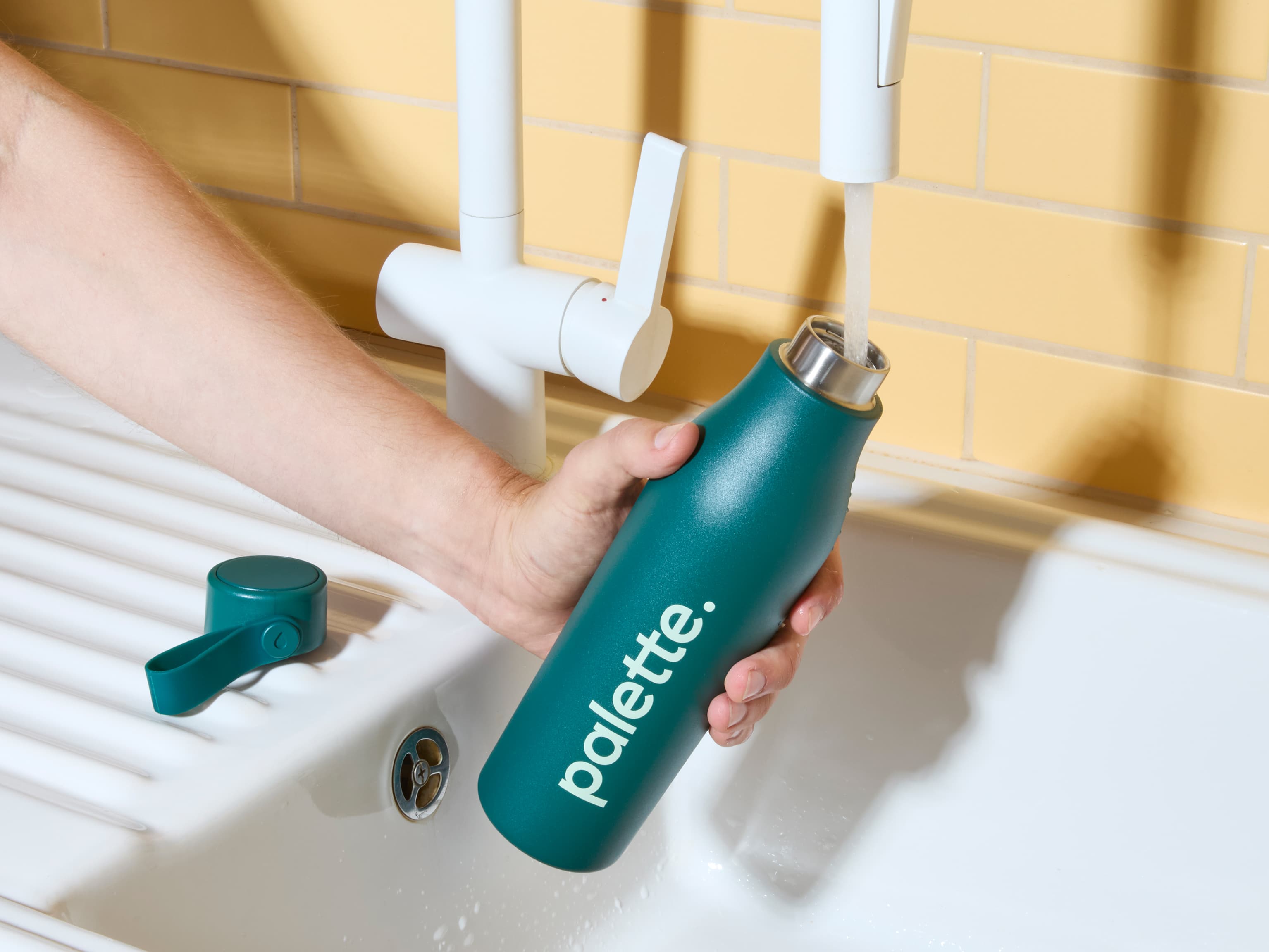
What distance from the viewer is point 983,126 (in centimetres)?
67

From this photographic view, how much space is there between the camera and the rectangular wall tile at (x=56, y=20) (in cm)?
93

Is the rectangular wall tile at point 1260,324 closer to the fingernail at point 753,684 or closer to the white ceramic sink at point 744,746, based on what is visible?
the white ceramic sink at point 744,746

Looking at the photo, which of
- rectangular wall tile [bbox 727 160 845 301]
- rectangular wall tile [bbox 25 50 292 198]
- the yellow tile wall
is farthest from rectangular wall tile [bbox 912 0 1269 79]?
rectangular wall tile [bbox 25 50 292 198]

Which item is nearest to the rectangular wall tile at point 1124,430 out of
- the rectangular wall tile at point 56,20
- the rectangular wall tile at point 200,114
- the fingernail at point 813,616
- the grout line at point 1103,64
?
the grout line at point 1103,64

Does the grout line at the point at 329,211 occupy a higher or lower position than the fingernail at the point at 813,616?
higher

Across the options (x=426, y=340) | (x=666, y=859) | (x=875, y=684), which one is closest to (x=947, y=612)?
(x=875, y=684)

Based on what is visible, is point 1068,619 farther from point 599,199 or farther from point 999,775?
point 599,199

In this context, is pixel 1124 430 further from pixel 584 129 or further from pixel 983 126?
pixel 584 129

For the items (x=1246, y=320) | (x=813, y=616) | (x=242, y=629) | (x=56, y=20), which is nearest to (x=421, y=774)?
(x=242, y=629)

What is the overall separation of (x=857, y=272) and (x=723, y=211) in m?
0.33

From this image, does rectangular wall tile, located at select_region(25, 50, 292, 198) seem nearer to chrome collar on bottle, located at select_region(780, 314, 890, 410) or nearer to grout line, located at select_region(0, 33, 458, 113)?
grout line, located at select_region(0, 33, 458, 113)

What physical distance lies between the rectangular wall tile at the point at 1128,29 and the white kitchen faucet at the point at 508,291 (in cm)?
17

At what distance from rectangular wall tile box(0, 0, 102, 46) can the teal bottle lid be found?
0.52m

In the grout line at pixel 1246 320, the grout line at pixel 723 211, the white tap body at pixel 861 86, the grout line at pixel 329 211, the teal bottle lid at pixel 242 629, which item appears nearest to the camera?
the white tap body at pixel 861 86
